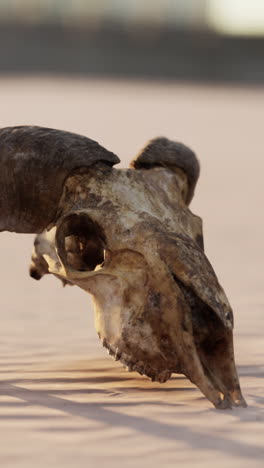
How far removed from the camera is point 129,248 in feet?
19.6

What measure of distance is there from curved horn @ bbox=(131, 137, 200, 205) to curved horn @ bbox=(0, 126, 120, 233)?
47cm

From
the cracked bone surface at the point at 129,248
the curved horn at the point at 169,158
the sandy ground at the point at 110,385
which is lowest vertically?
the sandy ground at the point at 110,385

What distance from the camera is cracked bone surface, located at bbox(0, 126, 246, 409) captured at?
5.79 metres

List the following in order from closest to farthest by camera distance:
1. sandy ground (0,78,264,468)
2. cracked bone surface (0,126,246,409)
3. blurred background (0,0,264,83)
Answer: sandy ground (0,78,264,468)
cracked bone surface (0,126,246,409)
blurred background (0,0,264,83)

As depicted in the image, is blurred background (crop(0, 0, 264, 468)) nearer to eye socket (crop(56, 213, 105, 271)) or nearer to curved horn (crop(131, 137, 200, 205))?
eye socket (crop(56, 213, 105, 271))

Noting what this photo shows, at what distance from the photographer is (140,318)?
5.86 metres

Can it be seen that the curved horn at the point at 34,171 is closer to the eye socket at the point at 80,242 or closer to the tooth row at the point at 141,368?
the eye socket at the point at 80,242

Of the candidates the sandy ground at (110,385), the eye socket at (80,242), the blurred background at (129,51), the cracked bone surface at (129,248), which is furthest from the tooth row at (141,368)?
the blurred background at (129,51)

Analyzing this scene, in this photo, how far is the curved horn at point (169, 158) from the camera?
22.3ft

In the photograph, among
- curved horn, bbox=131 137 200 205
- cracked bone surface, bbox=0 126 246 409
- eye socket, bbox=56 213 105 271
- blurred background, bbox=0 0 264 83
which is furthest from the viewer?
blurred background, bbox=0 0 264 83

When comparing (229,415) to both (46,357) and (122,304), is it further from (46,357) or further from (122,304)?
(46,357)

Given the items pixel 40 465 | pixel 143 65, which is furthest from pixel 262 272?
pixel 143 65

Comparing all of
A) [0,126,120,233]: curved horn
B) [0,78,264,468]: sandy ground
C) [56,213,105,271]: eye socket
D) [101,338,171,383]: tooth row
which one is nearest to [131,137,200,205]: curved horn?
[0,126,120,233]: curved horn

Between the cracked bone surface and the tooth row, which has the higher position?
the cracked bone surface
